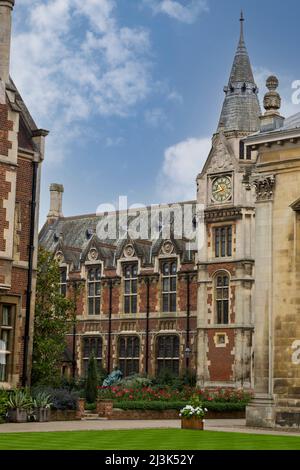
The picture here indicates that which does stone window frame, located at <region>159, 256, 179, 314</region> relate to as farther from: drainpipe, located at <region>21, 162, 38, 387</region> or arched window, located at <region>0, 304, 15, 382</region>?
arched window, located at <region>0, 304, 15, 382</region>

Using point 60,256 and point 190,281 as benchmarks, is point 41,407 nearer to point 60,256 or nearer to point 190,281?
point 190,281

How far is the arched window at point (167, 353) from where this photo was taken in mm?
54750

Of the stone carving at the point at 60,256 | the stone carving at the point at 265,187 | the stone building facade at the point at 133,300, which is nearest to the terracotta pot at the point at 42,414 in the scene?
the stone carving at the point at 265,187

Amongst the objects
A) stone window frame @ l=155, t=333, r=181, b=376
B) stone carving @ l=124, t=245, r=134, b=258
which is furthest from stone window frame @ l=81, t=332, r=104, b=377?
stone carving @ l=124, t=245, r=134, b=258

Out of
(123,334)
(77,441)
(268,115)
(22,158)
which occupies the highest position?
(268,115)

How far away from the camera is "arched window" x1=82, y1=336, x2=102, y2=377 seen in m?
59.5

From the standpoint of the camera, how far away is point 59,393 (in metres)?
30.8

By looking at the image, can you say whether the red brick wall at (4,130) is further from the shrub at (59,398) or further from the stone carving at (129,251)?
the stone carving at (129,251)

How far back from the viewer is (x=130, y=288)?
58.6 metres

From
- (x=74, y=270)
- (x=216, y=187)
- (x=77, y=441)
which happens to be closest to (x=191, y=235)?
(x=216, y=187)

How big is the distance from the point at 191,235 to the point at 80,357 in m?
11.8

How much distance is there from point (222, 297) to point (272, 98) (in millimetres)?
20058

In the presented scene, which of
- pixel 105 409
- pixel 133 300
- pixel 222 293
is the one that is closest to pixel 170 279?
pixel 133 300
